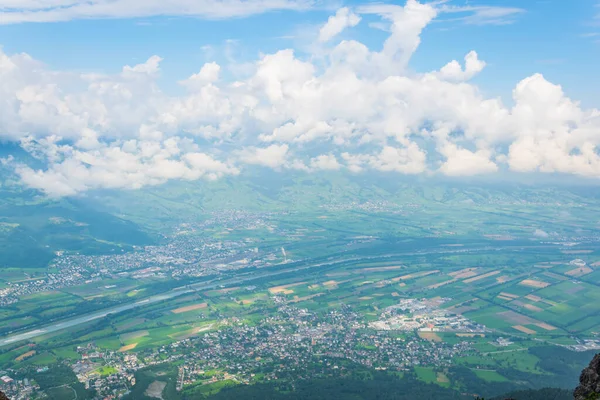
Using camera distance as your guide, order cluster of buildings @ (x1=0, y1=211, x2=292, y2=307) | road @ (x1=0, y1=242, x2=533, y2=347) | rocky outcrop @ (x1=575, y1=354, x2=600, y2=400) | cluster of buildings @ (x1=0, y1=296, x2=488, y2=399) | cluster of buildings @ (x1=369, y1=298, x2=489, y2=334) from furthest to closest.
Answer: cluster of buildings @ (x1=0, y1=211, x2=292, y2=307)
cluster of buildings @ (x1=369, y1=298, x2=489, y2=334)
road @ (x1=0, y1=242, x2=533, y2=347)
cluster of buildings @ (x1=0, y1=296, x2=488, y2=399)
rocky outcrop @ (x1=575, y1=354, x2=600, y2=400)

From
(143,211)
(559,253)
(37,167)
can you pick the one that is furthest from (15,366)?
(37,167)

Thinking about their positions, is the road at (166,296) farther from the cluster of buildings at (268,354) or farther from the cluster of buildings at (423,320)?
the cluster of buildings at (423,320)

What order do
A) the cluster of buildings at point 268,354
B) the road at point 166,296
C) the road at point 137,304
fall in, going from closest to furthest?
1. the cluster of buildings at point 268,354
2. the road at point 137,304
3. the road at point 166,296

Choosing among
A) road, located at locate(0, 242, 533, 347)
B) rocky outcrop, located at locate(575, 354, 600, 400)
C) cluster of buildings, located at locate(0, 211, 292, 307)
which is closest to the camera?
rocky outcrop, located at locate(575, 354, 600, 400)

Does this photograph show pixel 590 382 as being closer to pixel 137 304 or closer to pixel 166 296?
pixel 137 304

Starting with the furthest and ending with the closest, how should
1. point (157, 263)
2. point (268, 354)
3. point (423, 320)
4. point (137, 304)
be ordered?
1. point (157, 263)
2. point (137, 304)
3. point (423, 320)
4. point (268, 354)

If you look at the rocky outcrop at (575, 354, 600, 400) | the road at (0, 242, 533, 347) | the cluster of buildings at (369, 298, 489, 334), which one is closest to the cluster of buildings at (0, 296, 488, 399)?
the cluster of buildings at (369, 298, 489, 334)

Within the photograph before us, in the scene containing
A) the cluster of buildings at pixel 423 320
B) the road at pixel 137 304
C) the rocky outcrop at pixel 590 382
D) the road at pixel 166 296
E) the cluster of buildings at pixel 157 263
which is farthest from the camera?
the cluster of buildings at pixel 157 263

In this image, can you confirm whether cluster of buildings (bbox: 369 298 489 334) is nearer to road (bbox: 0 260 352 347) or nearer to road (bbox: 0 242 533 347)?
road (bbox: 0 242 533 347)

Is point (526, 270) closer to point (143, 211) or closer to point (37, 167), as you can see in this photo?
point (143, 211)

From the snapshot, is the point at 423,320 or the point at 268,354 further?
the point at 423,320

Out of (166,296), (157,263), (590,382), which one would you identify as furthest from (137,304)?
(590,382)

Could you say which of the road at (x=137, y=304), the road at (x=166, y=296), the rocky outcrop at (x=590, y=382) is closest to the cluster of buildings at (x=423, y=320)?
the road at (x=166, y=296)
